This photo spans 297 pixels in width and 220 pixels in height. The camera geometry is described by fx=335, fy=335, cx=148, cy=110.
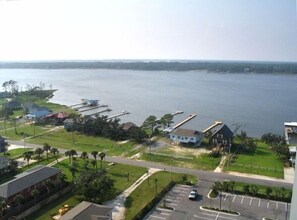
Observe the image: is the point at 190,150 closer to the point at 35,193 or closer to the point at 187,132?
the point at 187,132

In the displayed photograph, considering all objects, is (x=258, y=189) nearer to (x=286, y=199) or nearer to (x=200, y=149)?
(x=286, y=199)

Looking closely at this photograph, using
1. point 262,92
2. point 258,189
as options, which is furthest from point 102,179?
point 262,92

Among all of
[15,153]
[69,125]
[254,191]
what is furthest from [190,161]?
[69,125]

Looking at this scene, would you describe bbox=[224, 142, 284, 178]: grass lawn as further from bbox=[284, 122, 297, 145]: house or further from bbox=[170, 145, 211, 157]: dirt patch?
bbox=[284, 122, 297, 145]: house

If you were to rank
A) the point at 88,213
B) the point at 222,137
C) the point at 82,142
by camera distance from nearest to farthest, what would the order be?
the point at 88,213 < the point at 222,137 < the point at 82,142

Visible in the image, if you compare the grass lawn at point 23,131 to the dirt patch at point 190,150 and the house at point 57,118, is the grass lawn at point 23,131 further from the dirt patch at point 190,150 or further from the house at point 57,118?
the dirt patch at point 190,150

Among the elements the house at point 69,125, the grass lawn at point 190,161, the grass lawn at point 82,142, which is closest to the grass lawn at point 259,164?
the grass lawn at point 190,161

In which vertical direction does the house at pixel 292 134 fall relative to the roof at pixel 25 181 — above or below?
above

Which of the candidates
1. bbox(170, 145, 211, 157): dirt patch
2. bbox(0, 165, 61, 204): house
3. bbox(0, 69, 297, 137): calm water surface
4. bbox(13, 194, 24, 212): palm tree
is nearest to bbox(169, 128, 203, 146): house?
bbox(170, 145, 211, 157): dirt patch
